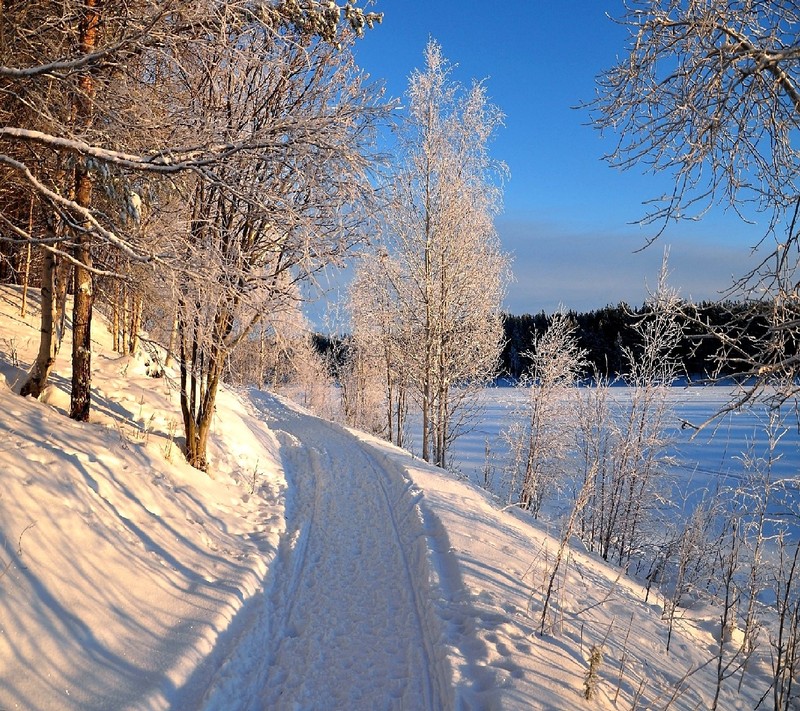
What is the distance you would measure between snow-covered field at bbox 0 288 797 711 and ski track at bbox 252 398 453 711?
0.02 metres

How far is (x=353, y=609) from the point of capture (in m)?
4.72

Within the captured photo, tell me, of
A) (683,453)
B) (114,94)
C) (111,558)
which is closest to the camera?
(111,558)

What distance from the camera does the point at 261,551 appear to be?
5789mm

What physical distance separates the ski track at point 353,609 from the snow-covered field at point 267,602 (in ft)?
0.07

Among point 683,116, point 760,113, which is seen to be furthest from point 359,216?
point 760,113

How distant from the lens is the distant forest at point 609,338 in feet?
10.7

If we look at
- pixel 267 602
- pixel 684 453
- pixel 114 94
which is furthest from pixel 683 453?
pixel 114 94

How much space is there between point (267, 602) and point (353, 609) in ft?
2.85

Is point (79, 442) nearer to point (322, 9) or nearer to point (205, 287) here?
point (205, 287)

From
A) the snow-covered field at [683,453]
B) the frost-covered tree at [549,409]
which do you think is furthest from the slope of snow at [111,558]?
the frost-covered tree at [549,409]

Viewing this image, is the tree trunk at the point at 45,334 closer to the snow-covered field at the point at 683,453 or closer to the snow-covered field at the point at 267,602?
the snow-covered field at the point at 267,602

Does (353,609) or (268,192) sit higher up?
(268,192)

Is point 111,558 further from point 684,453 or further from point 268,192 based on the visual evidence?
point 684,453

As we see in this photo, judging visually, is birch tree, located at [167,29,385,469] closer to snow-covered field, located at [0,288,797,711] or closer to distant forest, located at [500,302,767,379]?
snow-covered field, located at [0,288,797,711]
